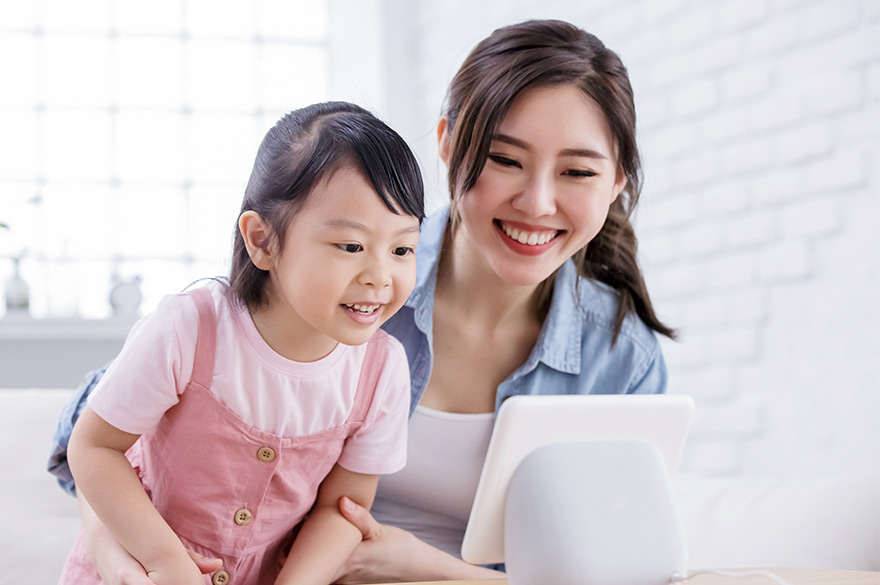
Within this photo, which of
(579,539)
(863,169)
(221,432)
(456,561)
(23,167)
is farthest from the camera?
(23,167)

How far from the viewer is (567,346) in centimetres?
138

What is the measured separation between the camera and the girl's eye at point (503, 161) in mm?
1185

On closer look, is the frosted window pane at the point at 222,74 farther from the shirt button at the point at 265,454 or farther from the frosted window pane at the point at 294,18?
the shirt button at the point at 265,454

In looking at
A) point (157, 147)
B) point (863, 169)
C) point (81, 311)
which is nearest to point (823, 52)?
point (863, 169)

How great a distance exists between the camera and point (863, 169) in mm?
1735

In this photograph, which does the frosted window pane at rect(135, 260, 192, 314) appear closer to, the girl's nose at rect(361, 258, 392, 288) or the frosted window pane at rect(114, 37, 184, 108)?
the frosted window pane at rect(114, 37, 184, 108)

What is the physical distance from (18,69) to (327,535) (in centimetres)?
277

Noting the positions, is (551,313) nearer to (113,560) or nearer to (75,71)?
(113,560)

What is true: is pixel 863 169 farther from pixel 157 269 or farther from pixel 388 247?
pixel 157 269

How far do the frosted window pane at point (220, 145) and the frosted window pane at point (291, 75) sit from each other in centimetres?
14

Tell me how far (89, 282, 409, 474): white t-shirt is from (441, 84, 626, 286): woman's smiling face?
0.27 metres

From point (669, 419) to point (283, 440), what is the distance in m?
0.43

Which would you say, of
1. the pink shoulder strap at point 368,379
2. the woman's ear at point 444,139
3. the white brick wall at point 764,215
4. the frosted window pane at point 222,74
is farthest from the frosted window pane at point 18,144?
the pink shoulder strap at point 368,379

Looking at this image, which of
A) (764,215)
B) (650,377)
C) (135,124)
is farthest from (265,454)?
(135,124)
